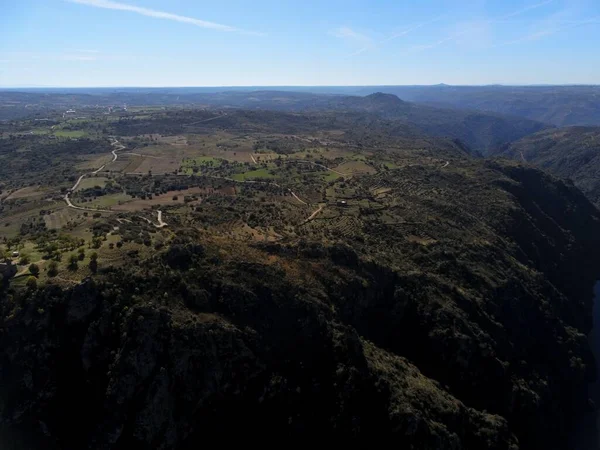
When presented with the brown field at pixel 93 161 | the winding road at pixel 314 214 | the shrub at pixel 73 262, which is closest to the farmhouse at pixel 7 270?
the shrub at pixel 73 262

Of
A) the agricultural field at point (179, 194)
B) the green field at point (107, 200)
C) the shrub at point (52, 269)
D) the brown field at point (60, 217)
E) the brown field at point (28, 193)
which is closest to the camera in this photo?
the shrub at point (52, 269)

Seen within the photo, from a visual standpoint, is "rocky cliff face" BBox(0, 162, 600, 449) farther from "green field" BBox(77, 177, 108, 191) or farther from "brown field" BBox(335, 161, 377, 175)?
"green field" BBox(77, 177, 108, 191)

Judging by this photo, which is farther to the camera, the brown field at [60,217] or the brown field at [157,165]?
the brown field at [157,165]

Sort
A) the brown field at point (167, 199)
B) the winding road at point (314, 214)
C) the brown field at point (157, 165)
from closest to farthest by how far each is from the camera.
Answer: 1. the winding road at point (314, 214)
2. the brown field at point (167, 199)
3. the brown field at point (157, 165)

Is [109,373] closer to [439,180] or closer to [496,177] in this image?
[439,180]

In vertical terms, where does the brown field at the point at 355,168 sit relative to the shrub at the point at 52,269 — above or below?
below

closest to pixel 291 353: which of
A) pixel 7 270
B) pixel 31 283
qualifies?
pixel 31 283

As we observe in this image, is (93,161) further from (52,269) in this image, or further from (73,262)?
(52,269)

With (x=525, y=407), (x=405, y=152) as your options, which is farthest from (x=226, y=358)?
(x=405, y=152)

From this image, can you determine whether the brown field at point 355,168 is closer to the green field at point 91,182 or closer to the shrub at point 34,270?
the green field at point 91,182
